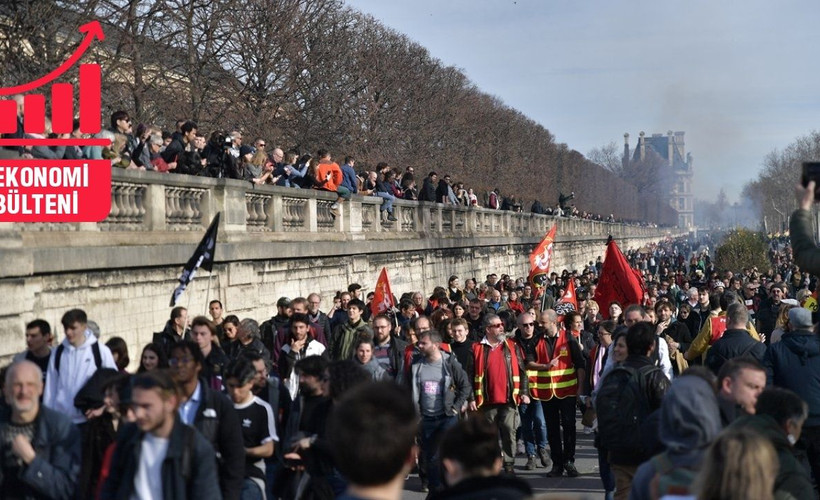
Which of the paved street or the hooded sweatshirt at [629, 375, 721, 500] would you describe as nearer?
the hooded sweatshirt at [629, 375, 721, 500]

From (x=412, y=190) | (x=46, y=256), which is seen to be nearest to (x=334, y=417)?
(x=46, y=256)

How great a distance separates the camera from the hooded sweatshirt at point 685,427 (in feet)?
15.0

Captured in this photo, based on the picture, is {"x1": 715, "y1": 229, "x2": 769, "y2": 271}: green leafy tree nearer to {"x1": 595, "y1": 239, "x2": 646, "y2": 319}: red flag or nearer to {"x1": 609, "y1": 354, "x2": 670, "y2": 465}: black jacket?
{"x1": 595, "y1": 239, "x2": 646, "y2": 319}: red flag

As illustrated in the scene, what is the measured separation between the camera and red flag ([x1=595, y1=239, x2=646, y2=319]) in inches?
622

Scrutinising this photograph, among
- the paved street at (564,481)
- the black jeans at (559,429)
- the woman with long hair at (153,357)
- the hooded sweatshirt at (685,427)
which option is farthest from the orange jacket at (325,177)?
the hooded sweatshirt at (685,427)

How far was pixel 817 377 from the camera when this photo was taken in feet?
26.1

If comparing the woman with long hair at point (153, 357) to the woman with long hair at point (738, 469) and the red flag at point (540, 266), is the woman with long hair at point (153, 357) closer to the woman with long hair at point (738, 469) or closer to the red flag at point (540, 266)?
the woman with long hair at point (738, 469)

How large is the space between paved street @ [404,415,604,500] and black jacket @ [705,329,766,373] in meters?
1.37

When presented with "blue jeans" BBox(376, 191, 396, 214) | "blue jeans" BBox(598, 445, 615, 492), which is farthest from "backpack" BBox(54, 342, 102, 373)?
"blue jeans" BBox(376, 191, 396, 214)

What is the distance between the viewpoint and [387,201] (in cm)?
2319

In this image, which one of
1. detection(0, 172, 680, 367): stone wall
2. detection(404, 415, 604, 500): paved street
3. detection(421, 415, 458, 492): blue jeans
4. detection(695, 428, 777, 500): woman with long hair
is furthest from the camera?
detection(0, 172, 680, 367): stone wall

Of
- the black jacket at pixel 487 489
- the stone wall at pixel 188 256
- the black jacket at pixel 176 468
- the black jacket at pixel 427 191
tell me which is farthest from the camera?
the black jacket at pixel 427 191

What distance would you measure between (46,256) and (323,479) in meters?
5.73

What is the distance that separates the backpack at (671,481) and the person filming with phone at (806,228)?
1.68m
